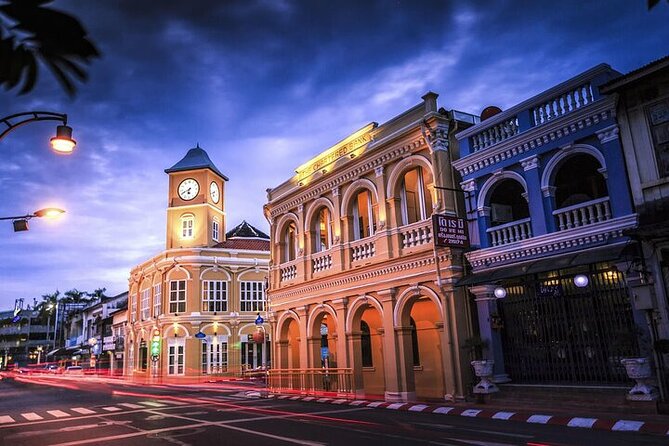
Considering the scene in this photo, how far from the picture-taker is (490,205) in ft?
53.1

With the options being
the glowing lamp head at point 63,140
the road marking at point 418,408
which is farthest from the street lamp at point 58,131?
the road marking at point 418,408

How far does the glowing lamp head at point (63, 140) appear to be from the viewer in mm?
10211

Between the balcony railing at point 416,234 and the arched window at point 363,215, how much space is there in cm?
182

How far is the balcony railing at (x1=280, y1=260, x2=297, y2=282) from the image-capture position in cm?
2428

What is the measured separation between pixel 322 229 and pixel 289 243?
2.54 m

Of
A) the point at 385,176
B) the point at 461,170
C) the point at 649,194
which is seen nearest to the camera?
the point at 649,194

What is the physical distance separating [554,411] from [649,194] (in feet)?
18.4

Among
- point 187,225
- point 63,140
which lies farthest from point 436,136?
point 187,225

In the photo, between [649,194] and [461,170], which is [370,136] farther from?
[649,194]

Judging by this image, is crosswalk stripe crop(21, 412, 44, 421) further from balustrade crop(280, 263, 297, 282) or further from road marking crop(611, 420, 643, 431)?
road marking crop(611, 420, 643, 431)

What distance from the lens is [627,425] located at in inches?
412

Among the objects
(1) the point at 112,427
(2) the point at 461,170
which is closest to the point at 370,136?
(2) the point at 461,170

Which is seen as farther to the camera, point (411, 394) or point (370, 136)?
point (370, 136)

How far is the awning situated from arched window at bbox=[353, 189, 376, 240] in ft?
18.3
